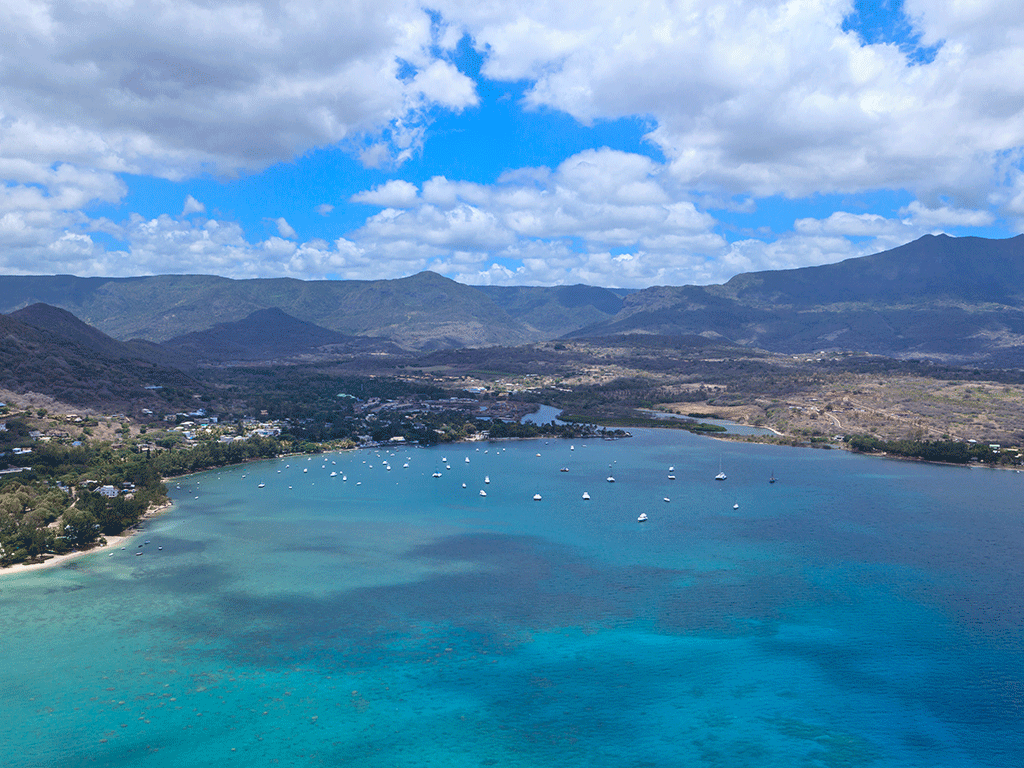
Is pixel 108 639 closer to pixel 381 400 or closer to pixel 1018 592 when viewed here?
pixel 1018 592

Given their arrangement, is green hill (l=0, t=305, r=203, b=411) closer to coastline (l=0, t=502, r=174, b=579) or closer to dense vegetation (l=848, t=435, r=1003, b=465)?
coastline (l=0, t=502, r=174, b=579)

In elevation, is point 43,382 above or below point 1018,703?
above

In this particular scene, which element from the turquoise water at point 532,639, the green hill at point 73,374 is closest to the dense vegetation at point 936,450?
the turquoise water at point 532,639

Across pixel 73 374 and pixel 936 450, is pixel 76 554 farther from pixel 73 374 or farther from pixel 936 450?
pixel 936 450

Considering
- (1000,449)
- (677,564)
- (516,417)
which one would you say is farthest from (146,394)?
(1000,449)

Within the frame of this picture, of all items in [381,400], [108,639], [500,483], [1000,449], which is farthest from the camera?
[381,400]

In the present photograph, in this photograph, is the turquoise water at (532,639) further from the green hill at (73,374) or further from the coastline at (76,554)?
the green hill at (73,374)

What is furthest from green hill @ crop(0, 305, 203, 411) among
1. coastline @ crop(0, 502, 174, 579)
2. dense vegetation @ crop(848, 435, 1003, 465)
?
dense vegetation @ crop(848, 435, 1003, 465)

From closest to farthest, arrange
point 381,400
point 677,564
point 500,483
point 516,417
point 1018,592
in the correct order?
Answer: point 1018,592 → point 677,564 → point 500,483 → point 516,417 → point 381,400
